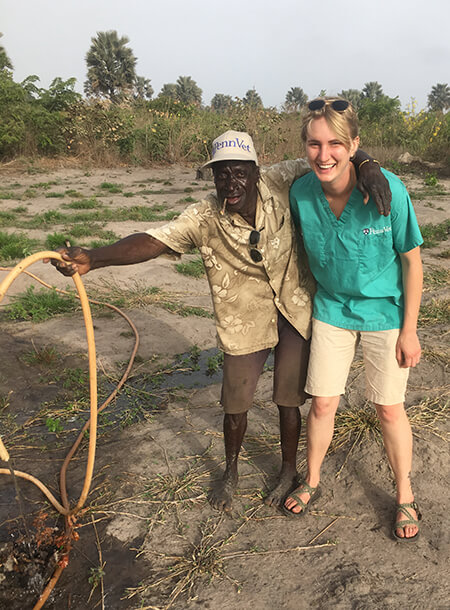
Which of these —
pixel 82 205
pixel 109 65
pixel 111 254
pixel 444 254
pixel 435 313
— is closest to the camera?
pixel 111 254

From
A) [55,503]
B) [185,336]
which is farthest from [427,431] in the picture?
[185,336]

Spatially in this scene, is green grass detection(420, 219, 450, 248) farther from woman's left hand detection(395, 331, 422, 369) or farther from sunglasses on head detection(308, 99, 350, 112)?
sunglasses on head detection(308, 99, 350, 112)

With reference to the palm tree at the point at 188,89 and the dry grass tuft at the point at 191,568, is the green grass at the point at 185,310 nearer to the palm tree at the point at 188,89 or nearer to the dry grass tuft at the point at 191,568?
the dry grass tuft at the point at 191,568

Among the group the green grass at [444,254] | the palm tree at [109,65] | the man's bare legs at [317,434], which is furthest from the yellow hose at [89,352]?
the palm tree at [109,65]

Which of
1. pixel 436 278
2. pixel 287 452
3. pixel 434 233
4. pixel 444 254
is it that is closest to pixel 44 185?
pixel 434 233

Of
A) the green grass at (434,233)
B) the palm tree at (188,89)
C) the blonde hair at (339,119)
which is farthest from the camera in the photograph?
the palm tree at (188,89)

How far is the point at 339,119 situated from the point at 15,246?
19.0 feet

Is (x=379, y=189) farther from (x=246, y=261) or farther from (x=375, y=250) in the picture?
(x=246, y=261)

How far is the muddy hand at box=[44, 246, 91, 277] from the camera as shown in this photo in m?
1.99

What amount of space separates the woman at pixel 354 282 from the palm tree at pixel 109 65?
3458cm

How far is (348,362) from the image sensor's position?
2.28 meters

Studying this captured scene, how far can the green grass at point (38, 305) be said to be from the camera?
5.04 meters

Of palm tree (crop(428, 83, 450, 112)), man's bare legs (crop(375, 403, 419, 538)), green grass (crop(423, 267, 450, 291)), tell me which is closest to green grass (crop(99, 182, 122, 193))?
green grass (crop(423, 267, 450, 291))

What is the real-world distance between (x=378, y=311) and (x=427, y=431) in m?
1.31
